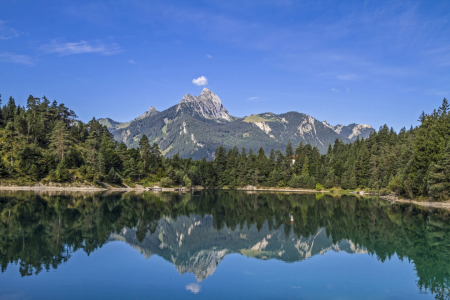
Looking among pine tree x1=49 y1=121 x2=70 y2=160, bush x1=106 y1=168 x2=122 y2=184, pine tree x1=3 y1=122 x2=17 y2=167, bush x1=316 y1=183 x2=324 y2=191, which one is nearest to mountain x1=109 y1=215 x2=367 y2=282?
bush x1=106 y1=168 x2=122 y2=184

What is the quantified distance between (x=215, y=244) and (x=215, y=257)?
604cm

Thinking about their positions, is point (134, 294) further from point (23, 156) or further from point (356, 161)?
point (356, 161)

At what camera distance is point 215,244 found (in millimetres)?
35031

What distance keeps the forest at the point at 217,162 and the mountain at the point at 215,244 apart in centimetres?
4349

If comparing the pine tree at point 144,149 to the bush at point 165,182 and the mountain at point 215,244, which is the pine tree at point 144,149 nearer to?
the bush at point 165,182

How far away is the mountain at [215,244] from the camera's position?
90.4ft

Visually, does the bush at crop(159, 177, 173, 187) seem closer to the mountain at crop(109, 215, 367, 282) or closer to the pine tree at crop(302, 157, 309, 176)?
the pine tree at crop(302, 157, 309, 176)

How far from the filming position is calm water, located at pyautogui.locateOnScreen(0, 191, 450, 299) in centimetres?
1867

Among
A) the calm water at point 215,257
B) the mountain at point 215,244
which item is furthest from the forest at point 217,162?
the mountain at point 215,244

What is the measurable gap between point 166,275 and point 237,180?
451 ft

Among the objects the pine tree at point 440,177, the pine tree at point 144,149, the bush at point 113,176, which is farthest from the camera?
the pine tree at point 144,149

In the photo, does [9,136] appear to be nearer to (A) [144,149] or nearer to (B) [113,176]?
(B) [113,176]

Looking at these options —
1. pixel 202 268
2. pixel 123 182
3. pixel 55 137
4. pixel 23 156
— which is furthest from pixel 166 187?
pixel 202 268

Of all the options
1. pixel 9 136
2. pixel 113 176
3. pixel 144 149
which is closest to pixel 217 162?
pixel 144 149
